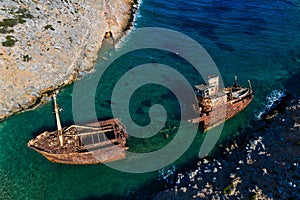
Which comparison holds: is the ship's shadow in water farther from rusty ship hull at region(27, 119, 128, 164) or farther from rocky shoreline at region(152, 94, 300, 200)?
rocky shoreline at region(152, 94, 300, 200)

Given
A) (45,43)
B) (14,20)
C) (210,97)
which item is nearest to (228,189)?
(210,97)

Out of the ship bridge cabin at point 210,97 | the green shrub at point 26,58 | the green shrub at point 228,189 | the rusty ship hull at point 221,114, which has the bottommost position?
the green shrub at point 228,189

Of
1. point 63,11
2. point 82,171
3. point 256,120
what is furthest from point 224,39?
point 82,171

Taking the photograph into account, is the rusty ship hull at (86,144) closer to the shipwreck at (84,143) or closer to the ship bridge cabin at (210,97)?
the shipwreck at (84,143)

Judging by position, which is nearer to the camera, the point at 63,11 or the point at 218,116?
the point at 218,116

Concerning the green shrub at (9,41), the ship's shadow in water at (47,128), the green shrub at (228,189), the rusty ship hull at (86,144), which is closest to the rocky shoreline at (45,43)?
the green shrub at (9,41)

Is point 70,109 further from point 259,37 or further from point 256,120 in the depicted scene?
point 259,37

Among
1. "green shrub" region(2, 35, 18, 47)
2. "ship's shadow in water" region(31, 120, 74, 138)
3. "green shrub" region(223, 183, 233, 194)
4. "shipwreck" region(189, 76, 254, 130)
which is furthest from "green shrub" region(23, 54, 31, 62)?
"green shrub" region(223, 183, 233, 194)

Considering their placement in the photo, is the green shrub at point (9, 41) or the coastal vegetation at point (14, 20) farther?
the coastal vegetation at point (14, 20)
